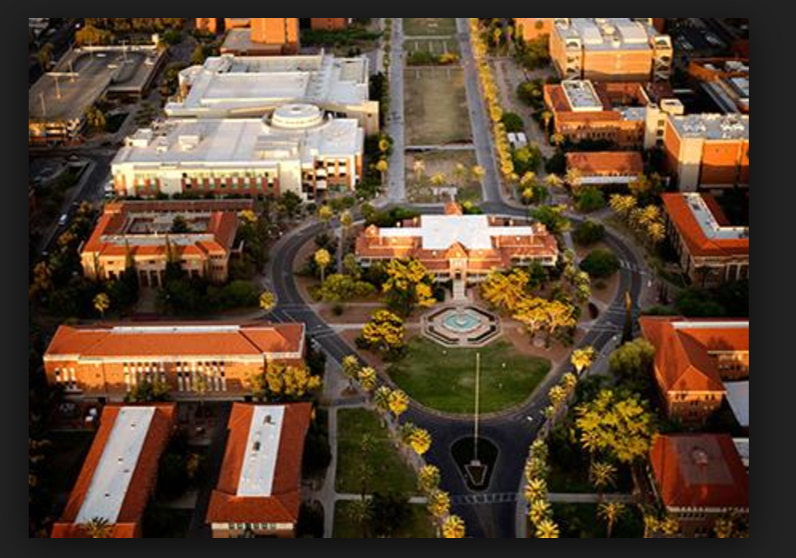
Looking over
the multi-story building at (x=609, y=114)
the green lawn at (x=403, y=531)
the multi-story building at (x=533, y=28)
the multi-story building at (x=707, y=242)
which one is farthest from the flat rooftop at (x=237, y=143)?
the green lawn at (x=403, y=531)

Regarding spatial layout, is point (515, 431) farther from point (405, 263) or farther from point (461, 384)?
point (405, 263)

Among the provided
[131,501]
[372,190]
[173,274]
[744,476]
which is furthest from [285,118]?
[744,476]

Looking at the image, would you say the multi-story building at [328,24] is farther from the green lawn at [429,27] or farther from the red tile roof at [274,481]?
the red tile roof at [274,481]

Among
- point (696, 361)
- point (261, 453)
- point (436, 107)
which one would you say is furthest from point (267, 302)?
point (436, 107)

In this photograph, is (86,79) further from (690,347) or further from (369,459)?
(690,347)

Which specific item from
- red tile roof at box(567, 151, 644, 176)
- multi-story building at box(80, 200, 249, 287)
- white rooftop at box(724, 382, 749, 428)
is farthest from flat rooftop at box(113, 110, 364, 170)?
white rooftop at box(724, 382, 749, 428)

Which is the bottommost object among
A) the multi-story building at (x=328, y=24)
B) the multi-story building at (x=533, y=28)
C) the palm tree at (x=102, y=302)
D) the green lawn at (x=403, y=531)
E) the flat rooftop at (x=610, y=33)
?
the green lawn at (x=403, y=531)
